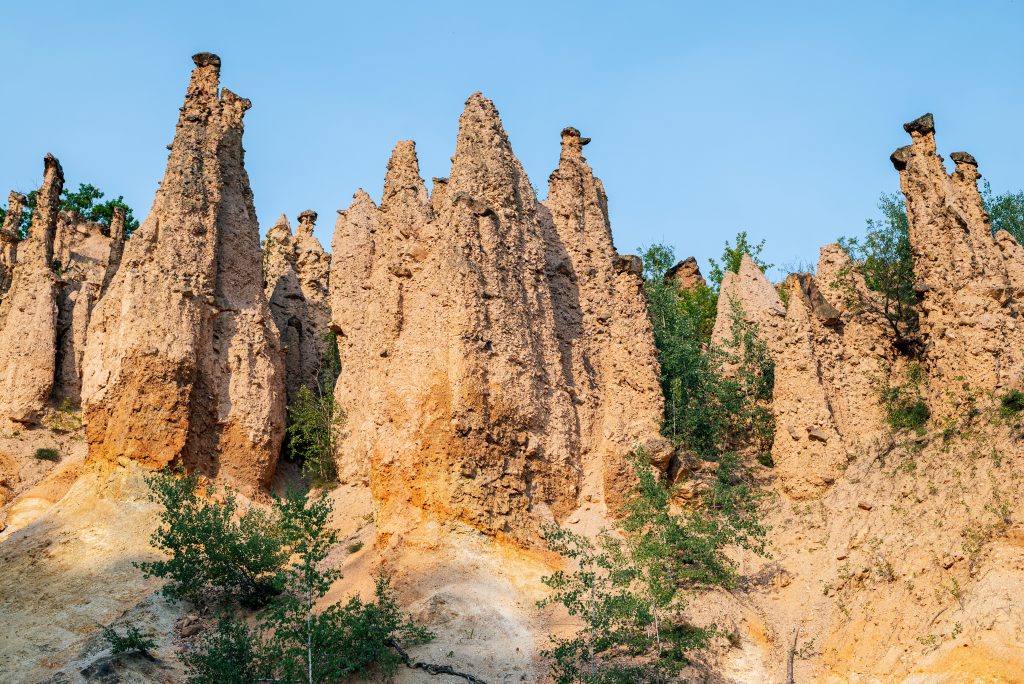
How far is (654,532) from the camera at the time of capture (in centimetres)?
1967

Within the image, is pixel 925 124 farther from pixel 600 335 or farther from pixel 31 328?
pixel 31 328

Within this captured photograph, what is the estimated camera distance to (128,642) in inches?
690

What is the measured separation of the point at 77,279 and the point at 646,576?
20044mm

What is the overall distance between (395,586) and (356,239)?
11320 millimetres

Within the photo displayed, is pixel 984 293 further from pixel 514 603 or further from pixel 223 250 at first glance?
pixel 223 250

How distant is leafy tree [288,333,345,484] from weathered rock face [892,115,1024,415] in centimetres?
1255

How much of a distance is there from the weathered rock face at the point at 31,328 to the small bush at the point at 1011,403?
21332 mm

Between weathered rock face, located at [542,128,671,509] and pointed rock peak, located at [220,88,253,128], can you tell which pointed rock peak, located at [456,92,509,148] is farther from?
pointed rock peak, located at [220,88,253,128]

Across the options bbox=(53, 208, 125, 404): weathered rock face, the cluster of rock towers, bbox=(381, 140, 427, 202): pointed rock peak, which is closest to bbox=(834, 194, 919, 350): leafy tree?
the cluster of rock towers

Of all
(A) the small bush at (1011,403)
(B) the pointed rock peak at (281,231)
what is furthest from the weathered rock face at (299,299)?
(A) the small bush at (1011,403)

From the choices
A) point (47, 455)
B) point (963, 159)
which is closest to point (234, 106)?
point (47, 455)

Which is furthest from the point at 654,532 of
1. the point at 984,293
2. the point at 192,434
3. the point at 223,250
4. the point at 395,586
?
the point at 223,250

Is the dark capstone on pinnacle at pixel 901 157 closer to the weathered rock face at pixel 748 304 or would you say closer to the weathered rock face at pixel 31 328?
the weathered rock face at pixel 748 304

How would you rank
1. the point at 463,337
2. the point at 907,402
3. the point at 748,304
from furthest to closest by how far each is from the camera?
1. the point at 748,304
2. the point at 463,337
3. the point at 907,402
